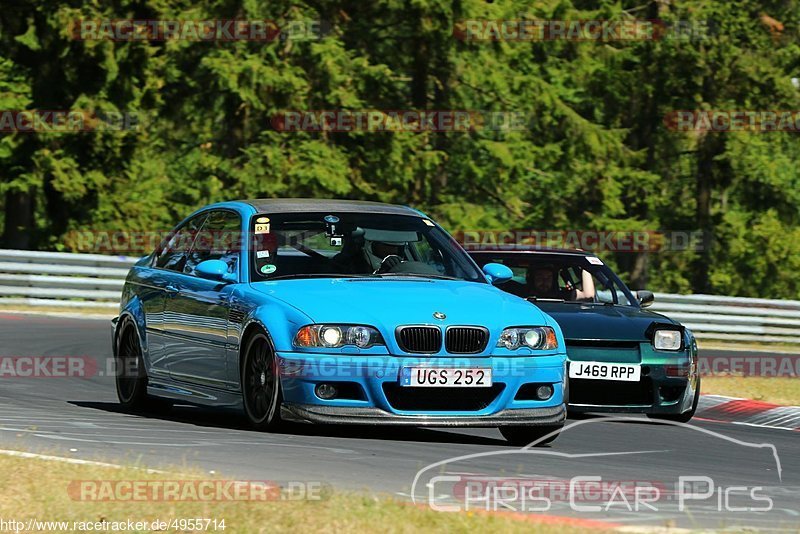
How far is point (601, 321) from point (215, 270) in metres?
3.32

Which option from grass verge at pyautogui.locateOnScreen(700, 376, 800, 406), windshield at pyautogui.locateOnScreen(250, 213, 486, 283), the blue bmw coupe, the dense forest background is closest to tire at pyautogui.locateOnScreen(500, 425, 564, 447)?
the blue bmw coupe

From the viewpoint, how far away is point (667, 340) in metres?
11.4

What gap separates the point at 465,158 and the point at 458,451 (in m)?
29.1

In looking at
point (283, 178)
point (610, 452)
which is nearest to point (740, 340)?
point (283, 178)

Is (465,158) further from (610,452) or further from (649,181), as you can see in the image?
(610,452)

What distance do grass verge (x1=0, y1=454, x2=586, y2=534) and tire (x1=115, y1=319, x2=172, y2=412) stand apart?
414 centimetres

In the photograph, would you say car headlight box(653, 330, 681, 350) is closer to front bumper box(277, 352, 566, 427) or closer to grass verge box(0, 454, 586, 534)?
front bumper box(277, 352, 566, 427)

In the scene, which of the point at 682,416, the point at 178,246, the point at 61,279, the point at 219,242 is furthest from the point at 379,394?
the point at 61,279

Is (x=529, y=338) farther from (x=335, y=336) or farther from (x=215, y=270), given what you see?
(x=215, y=270)

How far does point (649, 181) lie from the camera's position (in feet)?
128

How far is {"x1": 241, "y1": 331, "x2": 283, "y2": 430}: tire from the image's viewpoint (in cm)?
879

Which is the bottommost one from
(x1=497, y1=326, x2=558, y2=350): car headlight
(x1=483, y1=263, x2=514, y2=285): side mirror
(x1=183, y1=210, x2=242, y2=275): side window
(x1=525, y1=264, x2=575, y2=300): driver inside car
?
(x1=497, y1=326, x2=558, y2=350): car headlight

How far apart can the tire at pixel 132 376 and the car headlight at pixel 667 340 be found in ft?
11.9

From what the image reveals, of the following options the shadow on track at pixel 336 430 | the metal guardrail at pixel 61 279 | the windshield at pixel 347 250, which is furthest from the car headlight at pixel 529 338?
the metal guardrail at pixel 61 279
